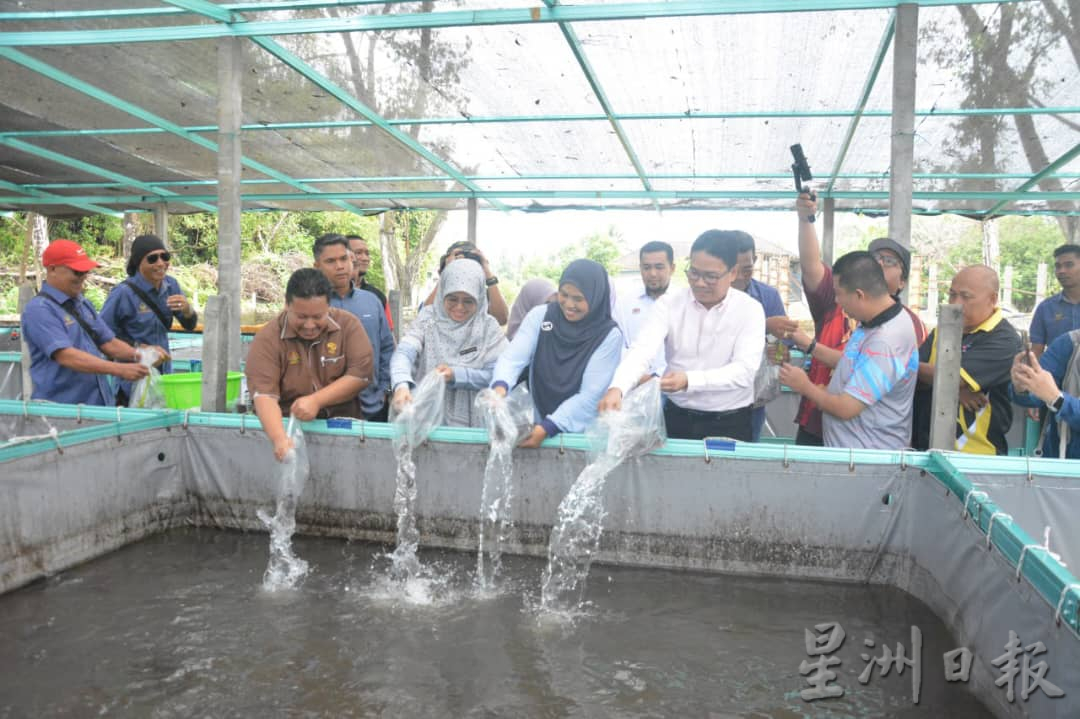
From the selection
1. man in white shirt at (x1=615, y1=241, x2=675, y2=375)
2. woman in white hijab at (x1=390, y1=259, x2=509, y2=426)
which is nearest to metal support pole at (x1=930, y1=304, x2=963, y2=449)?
man in white shirt at (x1=615, y1=241, x2=675, y2=375)

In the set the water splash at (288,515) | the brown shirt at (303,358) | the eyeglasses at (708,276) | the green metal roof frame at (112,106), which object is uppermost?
the green metal roof frame at (112,106)

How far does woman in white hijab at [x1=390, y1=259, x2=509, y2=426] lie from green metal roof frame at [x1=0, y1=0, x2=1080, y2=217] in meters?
2.11

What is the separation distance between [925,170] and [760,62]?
317 cm

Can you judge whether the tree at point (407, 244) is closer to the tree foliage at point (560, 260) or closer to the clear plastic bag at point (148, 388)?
the tree foliage at point (560, 260)

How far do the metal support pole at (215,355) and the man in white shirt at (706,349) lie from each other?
2.13m

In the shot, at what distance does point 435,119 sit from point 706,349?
4.34 meters

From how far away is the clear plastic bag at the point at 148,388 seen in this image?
4.18m

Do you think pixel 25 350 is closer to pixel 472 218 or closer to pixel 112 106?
pixel 112 106

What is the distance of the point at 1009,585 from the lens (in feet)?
7.07

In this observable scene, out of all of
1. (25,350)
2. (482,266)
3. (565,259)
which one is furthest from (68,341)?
(565,259)

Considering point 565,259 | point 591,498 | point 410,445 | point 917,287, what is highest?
point 565,259

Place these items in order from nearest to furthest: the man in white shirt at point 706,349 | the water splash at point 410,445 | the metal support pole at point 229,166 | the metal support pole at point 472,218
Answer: the man in white shirt at point 706,349, the water splash at point 410,445, the metal support pole at point 229,166, the metal support pole at point 472,218

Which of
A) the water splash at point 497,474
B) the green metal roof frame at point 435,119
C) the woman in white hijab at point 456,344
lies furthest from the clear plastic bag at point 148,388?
the green metal roof frame at point 435,119

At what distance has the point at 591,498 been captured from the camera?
3.34m
